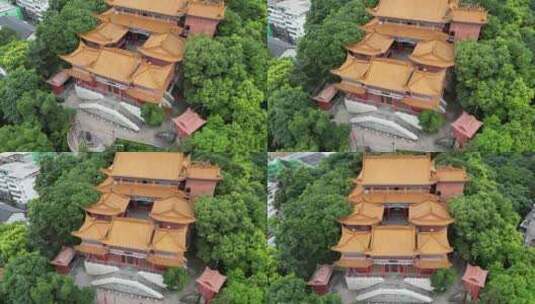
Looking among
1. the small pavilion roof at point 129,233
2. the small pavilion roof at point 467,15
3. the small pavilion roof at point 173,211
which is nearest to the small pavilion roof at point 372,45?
the small pavilion roof at point 467,15

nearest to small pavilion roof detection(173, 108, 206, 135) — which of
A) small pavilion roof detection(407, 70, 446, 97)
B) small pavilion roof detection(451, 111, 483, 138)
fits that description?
small pavilion roof detection(407, 70, 446, 97)

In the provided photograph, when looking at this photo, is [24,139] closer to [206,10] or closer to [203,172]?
[203,172]

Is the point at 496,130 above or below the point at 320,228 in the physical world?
above

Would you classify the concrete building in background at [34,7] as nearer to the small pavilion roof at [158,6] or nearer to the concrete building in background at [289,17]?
the small pavilion roof at [158,6]

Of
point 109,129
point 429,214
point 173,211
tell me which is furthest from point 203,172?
point 429,214

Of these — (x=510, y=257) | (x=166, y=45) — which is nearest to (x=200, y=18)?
(x=166, y=45)

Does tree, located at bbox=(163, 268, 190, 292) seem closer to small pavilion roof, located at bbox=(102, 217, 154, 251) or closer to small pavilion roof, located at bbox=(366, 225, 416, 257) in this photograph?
small pavilion roof, located at bbox=(102, 217, 154, 251)

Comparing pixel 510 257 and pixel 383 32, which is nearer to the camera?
pixel 510 257

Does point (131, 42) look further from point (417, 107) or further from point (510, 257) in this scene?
point (510, 257)
